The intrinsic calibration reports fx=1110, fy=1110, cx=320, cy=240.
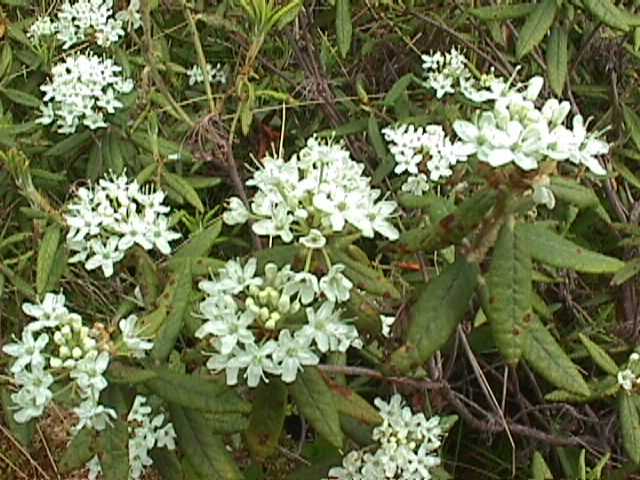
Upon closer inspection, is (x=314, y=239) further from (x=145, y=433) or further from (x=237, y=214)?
(x=145, y=433)

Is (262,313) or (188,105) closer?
(262,313)

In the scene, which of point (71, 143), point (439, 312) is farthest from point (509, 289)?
point (71, 143)

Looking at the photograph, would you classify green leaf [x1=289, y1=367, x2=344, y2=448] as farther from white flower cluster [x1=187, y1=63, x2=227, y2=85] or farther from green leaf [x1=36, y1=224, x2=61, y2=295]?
white flower cluster [x1=187, y1=63, x2=227, y2=85]

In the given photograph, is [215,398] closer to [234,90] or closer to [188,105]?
[234,90]

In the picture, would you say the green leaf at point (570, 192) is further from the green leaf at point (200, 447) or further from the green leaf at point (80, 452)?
the green leaf at point (80, 452)

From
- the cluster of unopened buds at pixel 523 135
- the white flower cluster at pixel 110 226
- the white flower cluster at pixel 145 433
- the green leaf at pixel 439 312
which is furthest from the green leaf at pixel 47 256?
the cluster of unopened buds at pixel 523 135

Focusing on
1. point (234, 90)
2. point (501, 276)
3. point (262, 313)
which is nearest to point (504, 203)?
point (501, 276)

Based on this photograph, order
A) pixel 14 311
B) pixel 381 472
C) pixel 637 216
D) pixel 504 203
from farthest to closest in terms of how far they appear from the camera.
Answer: pixel 14 311 → pixel 637 216 → pixel 381 472 → pixel 504 203

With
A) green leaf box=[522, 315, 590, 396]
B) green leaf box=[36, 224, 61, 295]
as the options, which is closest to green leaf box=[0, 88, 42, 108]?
green leaf box=[36, 224, 61, 295]
